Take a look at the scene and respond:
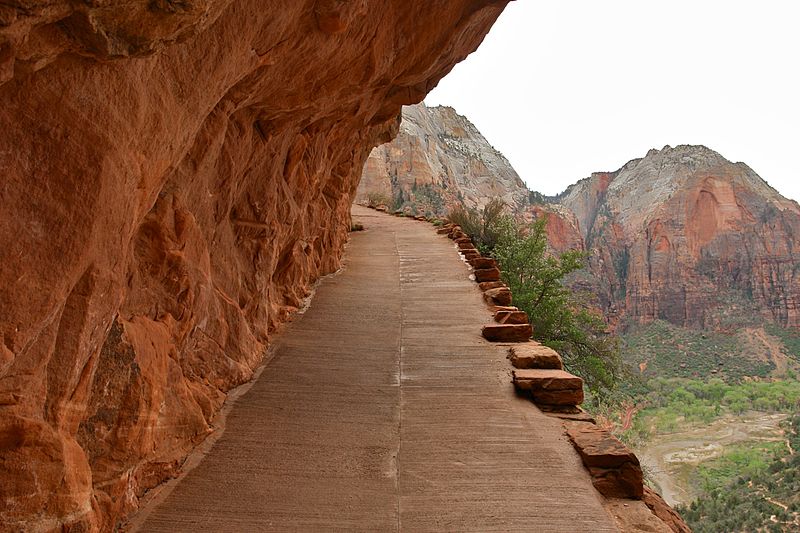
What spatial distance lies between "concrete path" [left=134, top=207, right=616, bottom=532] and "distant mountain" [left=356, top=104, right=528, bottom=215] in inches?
797

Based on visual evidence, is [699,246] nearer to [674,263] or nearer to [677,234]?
[677,234]

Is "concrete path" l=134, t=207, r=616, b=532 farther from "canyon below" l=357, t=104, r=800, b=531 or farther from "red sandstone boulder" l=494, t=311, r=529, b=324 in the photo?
"canyon below" l=357, t=104, r=800, b=531

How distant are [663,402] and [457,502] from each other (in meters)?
31.2

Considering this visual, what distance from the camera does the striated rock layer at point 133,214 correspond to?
1.88m

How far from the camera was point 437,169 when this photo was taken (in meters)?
44.7

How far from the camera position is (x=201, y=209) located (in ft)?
12.9

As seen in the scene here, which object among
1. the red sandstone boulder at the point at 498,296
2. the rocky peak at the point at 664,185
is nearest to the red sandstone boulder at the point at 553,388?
the red sandstone boulder at the point at 498,296

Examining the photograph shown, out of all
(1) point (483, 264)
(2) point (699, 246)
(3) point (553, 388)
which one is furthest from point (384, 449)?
(2) point (699, 246)

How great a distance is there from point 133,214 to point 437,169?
42990 millimetres

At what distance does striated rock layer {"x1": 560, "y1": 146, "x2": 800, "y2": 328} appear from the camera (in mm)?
52969

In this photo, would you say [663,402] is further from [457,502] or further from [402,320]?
[457,502]

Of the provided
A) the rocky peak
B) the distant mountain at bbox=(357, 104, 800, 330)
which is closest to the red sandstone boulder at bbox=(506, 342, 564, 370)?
the distant mountain at bbox=(357, 104, 800, 330)

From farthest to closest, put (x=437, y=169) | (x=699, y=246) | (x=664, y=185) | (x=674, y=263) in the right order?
(x=664, y=185), (x=674, y=263), (x=699, y=246), (x=437, y=169)

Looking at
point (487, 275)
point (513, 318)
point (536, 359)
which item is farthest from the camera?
point (487, 275)
